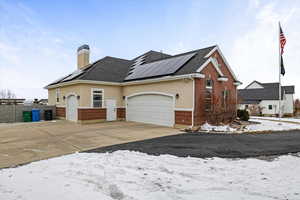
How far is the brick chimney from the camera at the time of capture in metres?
17.9

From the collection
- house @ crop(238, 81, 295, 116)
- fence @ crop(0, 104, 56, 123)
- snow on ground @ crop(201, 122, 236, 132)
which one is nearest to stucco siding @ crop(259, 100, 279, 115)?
house @ crop(238, 81, 295, 116)

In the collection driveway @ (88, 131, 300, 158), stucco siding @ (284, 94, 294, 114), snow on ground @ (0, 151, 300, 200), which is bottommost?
driveway @ (88, 131, 300, 158)

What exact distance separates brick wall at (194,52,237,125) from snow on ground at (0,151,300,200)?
559cm

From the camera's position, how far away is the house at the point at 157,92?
1034cm

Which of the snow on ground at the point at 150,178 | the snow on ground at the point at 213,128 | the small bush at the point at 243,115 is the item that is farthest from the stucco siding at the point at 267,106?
the snow on ground at the point at 150,178

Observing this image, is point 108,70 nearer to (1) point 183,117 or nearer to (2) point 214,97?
(1) point 183,117

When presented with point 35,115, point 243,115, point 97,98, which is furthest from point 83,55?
point 243,115

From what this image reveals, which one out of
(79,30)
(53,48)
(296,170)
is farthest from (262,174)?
(53,48)

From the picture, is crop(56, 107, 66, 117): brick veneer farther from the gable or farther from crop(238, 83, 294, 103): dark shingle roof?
crop(238, 83, 294, 103): dark shingle roof

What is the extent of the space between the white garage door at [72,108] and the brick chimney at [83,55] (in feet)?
16.9

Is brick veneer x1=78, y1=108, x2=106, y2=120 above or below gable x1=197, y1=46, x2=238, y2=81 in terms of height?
below

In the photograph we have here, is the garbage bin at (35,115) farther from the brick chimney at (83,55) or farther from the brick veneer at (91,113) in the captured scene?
the brick chimney at (83,55)

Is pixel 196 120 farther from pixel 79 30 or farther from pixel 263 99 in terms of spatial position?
pixel 263 99

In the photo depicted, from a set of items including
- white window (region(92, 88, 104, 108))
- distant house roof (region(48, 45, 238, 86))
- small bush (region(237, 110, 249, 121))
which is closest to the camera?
distant house roof (region(48, 45, 238, 86))
